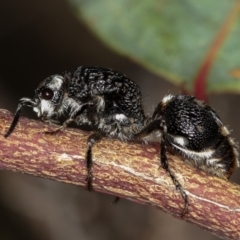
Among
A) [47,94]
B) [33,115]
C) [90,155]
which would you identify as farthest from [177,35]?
[33,115]

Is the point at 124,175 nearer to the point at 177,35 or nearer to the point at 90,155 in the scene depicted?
the point at 90,155

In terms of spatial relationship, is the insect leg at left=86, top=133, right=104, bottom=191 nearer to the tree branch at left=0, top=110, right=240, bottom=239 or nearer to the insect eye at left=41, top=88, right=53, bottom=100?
the tree branch at left=0, top=110, right=240, bottom=239

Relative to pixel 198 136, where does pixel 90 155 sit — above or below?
below

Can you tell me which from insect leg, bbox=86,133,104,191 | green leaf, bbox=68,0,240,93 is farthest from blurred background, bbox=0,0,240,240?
insect leg, bbox=86,133,104,191

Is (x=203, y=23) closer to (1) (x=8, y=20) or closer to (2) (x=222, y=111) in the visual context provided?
(2) (x=222, y=111)

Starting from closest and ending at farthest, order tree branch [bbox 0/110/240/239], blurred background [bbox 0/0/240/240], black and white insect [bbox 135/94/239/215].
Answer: tree branch [bbox 0/110/240/239] < black and white insect [bbox 135/94/239/215] < blurred background [bbox 0/0/240/240]

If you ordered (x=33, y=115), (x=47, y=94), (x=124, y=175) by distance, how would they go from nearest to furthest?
(x=124, y=175), (x=47, y=94), (x=33, y=115)
